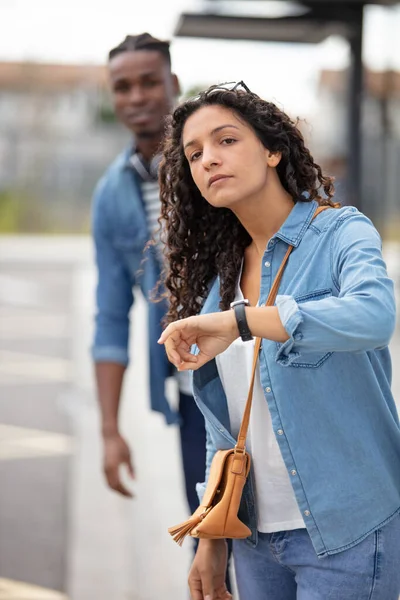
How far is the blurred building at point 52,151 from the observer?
117ft

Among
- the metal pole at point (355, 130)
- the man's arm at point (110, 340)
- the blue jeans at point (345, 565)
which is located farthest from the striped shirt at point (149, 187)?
the metal pole at point (355, 130)

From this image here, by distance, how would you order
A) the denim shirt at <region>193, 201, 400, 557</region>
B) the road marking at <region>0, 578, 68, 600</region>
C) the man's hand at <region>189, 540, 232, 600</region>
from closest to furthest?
1. the denim shirt at <region>193, 201, 400, 557</region>
2. the man's hand at <region>189, 540, 232, 600</region>
3. the road marking at <region>0, 578, 68, 600</region>

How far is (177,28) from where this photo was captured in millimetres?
6910

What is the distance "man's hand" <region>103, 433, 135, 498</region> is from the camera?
356 cm

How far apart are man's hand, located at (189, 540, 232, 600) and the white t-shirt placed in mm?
223

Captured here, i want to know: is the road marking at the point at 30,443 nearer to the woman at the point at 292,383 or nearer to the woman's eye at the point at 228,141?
the woman at the point at 292,383

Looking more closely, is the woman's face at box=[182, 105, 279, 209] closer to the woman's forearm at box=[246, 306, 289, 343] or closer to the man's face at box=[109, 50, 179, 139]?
the woman's forearm at box=[246, 306, 289, 343]

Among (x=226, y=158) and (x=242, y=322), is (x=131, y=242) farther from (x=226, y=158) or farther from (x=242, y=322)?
(x=242, y=322)

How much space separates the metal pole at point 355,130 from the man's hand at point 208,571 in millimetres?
5068

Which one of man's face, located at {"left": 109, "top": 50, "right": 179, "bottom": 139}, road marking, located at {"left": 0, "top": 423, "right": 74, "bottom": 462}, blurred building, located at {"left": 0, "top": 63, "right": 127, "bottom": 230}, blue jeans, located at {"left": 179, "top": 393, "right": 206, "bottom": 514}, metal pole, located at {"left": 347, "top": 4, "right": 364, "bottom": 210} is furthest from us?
blurred building, located at {"left": 0, "top": 63, "right": 127, "bottom": 230}

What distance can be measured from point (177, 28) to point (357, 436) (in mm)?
5265

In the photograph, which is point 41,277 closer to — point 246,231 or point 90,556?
point 90,556

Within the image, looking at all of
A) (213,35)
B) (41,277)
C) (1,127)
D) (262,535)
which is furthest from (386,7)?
(1,127)

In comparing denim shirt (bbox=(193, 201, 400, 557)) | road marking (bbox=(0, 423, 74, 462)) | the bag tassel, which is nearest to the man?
the bag tassel
